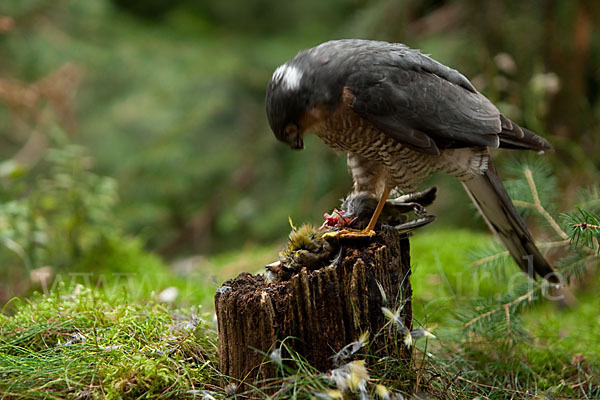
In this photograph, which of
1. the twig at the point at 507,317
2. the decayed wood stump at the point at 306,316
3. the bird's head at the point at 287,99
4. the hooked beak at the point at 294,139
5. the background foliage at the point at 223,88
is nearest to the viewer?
the decayed wood stump at the point at 306,316

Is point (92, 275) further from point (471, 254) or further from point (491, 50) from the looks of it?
point (491, 50)

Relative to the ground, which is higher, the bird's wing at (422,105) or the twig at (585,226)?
the bird's wing at (422,105)

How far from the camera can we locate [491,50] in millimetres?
5262

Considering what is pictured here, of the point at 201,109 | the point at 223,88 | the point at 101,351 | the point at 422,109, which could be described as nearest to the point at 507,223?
the point at 422,109

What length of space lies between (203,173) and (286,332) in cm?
535

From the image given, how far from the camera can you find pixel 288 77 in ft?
8.75

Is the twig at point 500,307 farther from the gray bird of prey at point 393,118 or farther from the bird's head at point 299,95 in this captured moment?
the bird's head at point 299,95

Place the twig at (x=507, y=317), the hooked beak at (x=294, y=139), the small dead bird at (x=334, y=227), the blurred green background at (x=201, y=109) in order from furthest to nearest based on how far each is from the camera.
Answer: the blurred green background at (x=201, y=109), the twig at (x=507, y=317), the hooked beak at (x=294, y=139), the small dead bird at (x=334, y=227)

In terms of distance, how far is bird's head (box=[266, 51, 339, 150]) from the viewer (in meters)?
2.63

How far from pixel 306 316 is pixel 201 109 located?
17.6 ft

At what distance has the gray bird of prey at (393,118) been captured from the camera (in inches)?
104

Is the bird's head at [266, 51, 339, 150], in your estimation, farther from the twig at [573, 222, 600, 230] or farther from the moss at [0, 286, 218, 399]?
the twig at [573, 222, 600, 230]

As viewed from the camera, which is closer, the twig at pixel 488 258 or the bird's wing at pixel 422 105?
the bird's wing at pixel 422 105

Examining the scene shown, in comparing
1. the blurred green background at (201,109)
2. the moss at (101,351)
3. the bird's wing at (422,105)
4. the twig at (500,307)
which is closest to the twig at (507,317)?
the twig at (500,307)
